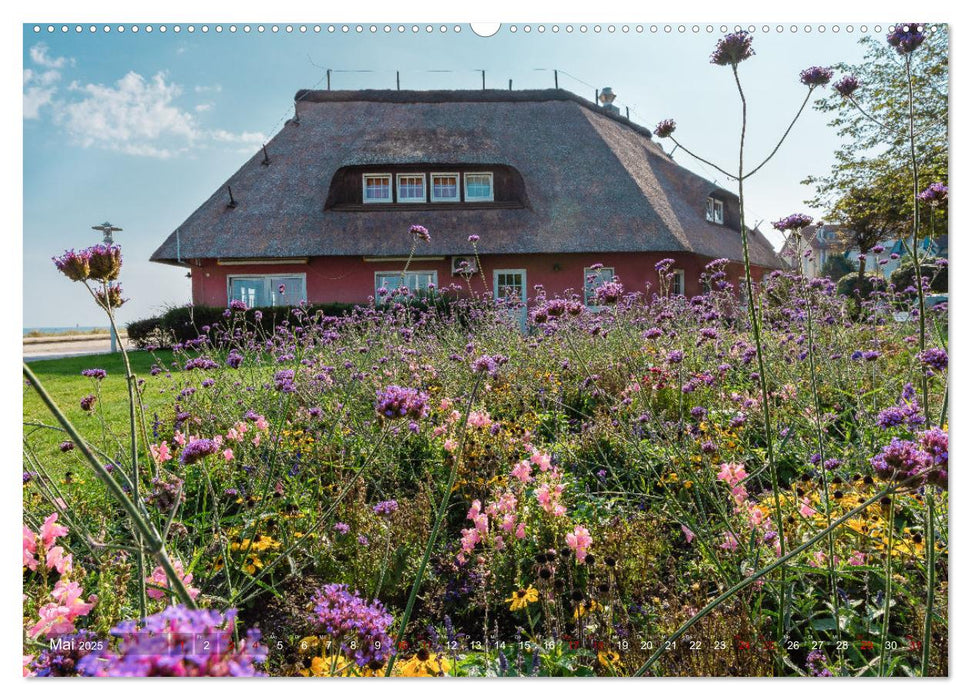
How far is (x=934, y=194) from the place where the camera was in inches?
57.4

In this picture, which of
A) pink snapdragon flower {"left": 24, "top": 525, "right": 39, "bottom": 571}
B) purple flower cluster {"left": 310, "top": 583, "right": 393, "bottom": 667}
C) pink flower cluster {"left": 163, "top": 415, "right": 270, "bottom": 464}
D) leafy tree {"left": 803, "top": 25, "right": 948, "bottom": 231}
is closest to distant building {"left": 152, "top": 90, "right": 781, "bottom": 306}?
pink flower cluster {"left": 163, "top": 415, "right": 270, "bottom": 464}

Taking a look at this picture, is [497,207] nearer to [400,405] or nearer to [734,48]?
[734,48]

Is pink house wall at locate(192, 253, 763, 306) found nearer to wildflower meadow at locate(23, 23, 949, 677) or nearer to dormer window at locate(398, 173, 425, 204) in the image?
dormer window at locate(398, 173, 425, 204)

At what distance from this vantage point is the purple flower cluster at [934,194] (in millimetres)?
1457

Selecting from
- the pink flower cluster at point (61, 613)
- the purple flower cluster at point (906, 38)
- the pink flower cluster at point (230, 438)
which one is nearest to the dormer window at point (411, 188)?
the pink flower cluster at point (230, 438)

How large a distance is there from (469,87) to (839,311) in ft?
8.12

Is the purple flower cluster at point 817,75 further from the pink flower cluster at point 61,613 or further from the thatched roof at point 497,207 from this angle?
the thatched roof at point 497,207

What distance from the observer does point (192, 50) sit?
158 cm

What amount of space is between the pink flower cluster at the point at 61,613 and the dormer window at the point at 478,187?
24.9 ft


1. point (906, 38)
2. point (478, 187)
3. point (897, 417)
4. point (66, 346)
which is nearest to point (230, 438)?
point (66, 346)

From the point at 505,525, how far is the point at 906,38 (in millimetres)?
1574

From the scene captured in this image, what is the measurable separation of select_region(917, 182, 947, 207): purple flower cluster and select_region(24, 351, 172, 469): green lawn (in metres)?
2.00

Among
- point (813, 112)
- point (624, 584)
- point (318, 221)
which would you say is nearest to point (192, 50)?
point (813, 112)

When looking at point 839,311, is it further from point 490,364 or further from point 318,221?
point 318,221
